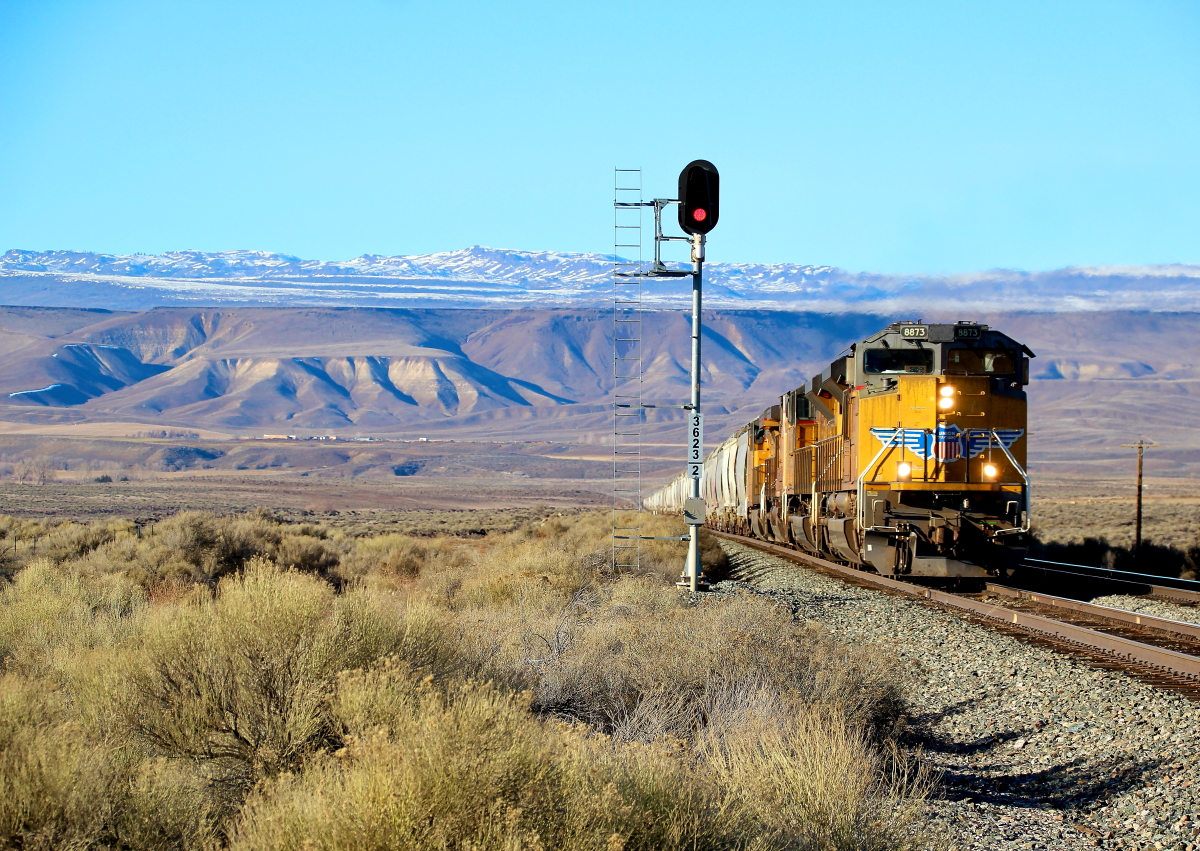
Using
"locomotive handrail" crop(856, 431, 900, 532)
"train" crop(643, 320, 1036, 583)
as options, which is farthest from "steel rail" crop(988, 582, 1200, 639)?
"locomotive handrail" crop(856, 431, 900, 532)

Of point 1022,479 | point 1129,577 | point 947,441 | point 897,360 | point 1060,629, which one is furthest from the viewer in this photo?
point 1129,577

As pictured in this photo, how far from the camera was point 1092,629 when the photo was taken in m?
12.6

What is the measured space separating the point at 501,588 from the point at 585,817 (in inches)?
398

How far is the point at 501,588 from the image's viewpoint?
14352 millimetres

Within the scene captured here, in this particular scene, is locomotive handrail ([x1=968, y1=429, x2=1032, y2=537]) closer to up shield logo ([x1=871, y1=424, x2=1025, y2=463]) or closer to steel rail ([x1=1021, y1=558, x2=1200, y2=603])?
up shield logo ([x1=871, y1=424, x2=1025, y2=463])

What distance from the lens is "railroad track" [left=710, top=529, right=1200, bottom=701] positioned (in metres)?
10.2

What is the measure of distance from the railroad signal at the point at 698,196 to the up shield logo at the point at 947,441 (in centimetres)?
464

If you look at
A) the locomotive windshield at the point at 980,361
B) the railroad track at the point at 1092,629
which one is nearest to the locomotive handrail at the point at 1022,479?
the locomotive windshield at the point at 980,361

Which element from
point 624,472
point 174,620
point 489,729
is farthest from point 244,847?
point 624,472

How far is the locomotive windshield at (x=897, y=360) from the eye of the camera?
16.7 m

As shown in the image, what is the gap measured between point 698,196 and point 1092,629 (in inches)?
Result: 271

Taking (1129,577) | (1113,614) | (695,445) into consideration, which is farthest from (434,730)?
(1129,577)

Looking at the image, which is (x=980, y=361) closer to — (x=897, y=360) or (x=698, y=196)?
(x=897, y=360)

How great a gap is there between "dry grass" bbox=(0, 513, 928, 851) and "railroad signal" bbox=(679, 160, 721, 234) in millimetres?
5311
